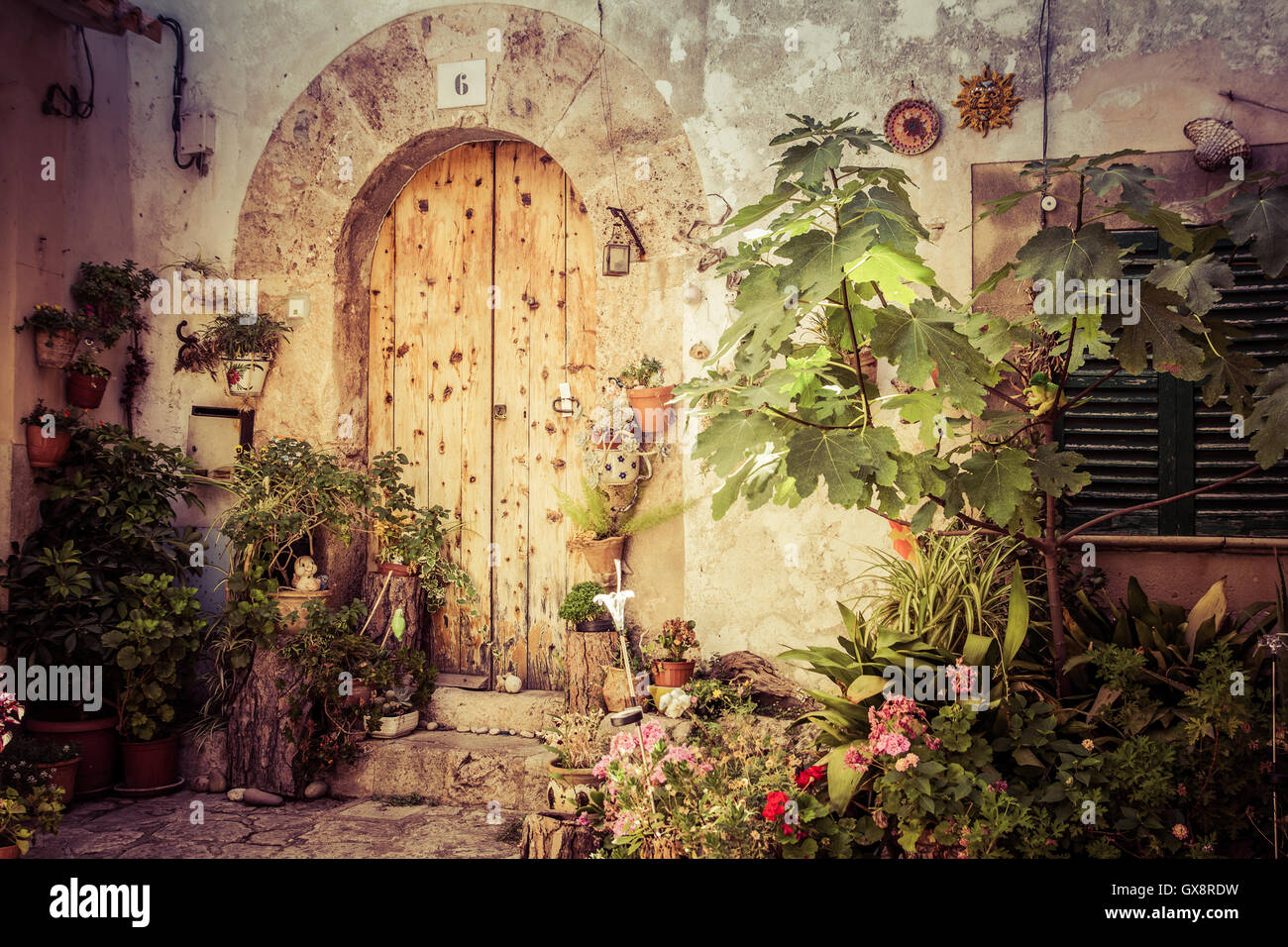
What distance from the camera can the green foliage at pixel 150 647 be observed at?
4137 millimetres

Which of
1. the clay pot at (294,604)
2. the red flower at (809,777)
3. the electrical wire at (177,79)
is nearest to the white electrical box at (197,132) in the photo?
the electrical wire at (177,79)

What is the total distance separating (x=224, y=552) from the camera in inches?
195

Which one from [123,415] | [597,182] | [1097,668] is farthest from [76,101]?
[1097,668]

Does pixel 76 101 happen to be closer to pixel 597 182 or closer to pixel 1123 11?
pixel 597 182

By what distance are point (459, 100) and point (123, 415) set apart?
2.57 meters

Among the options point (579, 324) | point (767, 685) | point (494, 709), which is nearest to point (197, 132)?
point (579, 324)

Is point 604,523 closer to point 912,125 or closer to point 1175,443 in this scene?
point 912,125

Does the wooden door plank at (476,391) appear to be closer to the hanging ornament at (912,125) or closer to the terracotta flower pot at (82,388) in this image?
the terracotta flower pot at (82,388)

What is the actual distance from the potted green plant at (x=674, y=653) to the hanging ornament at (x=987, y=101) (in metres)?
2.66

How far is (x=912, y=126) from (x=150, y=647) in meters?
4.28

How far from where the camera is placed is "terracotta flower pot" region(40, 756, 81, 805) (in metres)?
3.94

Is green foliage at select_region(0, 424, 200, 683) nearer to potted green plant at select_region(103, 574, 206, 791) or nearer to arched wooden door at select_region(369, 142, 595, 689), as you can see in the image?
potted green plant at select_region(103, 574, 206, 791)

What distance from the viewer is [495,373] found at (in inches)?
194

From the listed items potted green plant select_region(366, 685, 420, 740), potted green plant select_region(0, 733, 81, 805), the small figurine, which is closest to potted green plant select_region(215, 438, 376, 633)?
the small figurine
